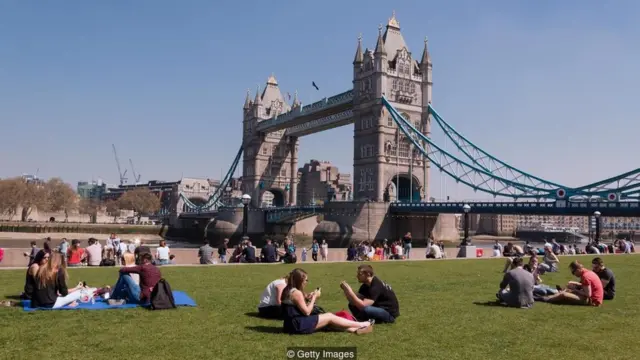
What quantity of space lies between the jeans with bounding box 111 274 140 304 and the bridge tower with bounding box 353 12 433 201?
55830 millimetres

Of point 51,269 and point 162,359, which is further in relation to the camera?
point 51,269

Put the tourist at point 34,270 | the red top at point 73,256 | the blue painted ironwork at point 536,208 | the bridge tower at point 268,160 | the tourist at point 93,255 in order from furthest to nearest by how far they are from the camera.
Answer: the bridge tower at point 268,160, the blue painted ironwork at point 536,208, the tourist at point 93,255, the red top at point 73,256, the tourist at point 34,270

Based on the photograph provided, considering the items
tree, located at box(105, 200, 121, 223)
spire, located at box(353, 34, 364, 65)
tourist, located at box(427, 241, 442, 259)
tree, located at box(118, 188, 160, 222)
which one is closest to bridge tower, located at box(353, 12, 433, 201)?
spire, located at box(353, 34, 364, 65)

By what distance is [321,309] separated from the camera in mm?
8766

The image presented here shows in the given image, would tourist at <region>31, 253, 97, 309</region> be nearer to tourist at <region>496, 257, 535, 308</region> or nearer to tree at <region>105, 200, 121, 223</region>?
tourist at <region>496, 257, 535, 308</region>

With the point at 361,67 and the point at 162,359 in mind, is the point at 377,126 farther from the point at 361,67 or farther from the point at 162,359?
the point at 162,359

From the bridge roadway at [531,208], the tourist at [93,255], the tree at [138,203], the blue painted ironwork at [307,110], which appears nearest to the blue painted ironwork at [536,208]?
the bridge roadway at [531,208]

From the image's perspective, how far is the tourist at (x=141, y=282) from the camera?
10.1 meters

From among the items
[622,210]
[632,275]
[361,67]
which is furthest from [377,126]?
[632,275]

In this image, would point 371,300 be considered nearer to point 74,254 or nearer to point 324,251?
point 74,254

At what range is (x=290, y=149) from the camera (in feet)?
325

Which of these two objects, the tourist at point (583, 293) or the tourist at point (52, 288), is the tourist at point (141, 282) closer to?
the tourist at point (52, 288)

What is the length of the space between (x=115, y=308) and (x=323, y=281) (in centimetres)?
667

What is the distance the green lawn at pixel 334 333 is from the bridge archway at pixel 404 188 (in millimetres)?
55374
